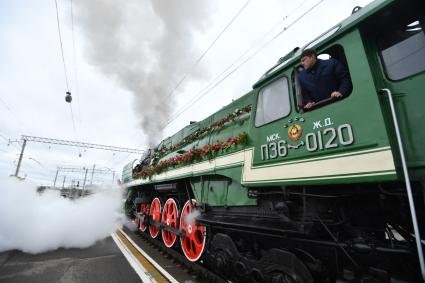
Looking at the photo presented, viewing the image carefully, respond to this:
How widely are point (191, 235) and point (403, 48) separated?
5024mm

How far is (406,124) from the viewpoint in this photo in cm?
196

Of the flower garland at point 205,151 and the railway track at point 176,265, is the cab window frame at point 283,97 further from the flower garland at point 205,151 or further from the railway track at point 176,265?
the railway track at point 176,265

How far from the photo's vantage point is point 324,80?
8.46 feet

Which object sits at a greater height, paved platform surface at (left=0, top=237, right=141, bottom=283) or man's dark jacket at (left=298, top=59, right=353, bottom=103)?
man's dark jacket at (left=298, top=59, right=353, bottom=103)

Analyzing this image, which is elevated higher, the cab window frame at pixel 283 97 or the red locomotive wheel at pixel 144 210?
the cab window frame at pixel 283 97

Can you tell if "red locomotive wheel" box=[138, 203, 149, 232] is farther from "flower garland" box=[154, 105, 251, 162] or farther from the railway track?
"flower garland" box=[154, 105, 251, 162]

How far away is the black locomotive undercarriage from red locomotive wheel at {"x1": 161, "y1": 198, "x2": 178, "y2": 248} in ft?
10.3

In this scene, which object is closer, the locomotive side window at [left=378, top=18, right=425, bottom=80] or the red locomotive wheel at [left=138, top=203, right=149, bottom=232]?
the locomotive side window at [left=378, top=18, right=425, bottom=80]

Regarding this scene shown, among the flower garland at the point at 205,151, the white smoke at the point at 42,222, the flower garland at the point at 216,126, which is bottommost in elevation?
the white smoke at the point at 42,222

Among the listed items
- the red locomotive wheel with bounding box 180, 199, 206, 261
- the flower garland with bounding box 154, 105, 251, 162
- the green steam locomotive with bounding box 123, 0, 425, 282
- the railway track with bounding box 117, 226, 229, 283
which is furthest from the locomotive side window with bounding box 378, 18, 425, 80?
the red locomotive wheel with bounding box 180, 199, 206, 261

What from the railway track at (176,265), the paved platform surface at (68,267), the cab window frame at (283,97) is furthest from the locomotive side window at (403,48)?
the paved platform surface at (68,267)

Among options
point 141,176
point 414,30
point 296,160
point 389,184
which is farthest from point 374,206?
point 141,176

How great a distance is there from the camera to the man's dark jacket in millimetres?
2420

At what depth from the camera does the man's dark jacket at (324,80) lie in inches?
95.3
